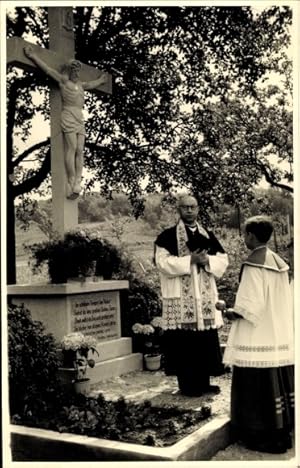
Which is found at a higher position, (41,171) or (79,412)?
(41,171)

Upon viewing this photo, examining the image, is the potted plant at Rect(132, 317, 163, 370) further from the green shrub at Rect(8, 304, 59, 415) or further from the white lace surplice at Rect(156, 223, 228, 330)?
the green shrub at Rect(8, 304, 59, 415)

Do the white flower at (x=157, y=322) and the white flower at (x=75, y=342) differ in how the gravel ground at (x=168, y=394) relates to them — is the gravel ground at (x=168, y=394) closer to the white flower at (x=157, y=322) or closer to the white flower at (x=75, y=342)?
the white flower at (x=75, y=342)

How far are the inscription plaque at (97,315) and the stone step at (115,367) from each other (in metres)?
0.31

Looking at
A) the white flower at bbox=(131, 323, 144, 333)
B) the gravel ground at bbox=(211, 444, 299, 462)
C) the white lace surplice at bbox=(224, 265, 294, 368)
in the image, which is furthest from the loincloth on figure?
the gravel ground at bbox=(211, 444, 299, 462)

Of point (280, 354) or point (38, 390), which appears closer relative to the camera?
point (280, 354)

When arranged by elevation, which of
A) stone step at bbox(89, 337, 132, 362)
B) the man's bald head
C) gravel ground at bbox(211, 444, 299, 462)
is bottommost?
gravel ground at bbox(211, 444, 299, 462)

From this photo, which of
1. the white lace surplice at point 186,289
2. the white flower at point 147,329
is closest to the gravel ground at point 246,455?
the white lace surplice at point 186,289

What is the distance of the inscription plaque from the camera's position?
6.30m

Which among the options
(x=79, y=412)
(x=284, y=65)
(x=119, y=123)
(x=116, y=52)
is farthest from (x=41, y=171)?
(x=79, y=412)

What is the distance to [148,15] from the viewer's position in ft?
25.0

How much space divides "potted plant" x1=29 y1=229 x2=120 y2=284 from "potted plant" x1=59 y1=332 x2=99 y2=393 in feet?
2.79

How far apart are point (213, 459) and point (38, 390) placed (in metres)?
1.67

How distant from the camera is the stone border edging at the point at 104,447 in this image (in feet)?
13.1

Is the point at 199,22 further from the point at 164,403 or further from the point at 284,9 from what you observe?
the point at 164,403
